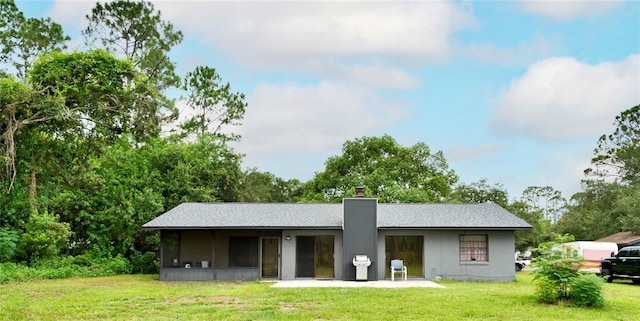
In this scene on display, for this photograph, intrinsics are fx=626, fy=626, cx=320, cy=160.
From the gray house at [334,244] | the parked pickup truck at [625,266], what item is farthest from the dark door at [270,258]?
the parked pickup truck at [625,266]

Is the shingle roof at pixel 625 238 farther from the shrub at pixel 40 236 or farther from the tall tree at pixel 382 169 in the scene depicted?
the shrub at pixel 40 236

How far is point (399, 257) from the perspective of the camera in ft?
79.1

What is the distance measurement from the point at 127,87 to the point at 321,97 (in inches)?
442

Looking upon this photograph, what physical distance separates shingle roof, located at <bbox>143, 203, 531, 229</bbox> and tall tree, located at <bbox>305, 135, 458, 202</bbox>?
1648cm

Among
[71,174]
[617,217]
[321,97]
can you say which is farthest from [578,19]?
[617,217]

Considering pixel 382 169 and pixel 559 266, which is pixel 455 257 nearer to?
pixel 559 266

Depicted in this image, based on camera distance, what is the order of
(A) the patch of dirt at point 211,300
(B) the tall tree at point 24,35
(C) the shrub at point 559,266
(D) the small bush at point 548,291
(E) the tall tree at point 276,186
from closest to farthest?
1. (C) the shrub at point 559,266
2. (D) the small bush at point 548,291
3. (A) the patch of dirt at point 211,300
4. (B) the tall tree at point 24,35
5. (E) the tall tree at point 276,186

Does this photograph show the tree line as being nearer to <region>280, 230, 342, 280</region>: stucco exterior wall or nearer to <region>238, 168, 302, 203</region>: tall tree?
<region>238, 168, 302, 203</region>: tall tree

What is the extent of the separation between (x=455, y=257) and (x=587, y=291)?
9455 mm

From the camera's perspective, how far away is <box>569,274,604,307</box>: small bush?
1455 centimetres

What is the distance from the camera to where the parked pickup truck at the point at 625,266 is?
22344mm

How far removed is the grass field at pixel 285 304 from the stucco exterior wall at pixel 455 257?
4.19 m

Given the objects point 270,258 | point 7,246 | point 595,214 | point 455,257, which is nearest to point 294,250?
point 270,258

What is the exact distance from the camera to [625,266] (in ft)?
74.7
